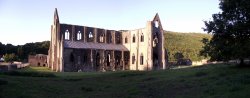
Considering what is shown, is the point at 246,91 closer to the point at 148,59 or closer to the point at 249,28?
the point at 249,28

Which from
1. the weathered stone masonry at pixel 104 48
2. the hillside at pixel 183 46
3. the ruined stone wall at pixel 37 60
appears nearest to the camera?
the weathered stone masonry at pixel 104 48

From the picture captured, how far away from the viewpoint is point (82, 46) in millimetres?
71125

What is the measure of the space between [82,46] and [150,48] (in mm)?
14628

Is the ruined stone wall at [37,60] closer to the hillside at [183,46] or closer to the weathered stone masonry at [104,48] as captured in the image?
the weathered stone masonry at [104,48]

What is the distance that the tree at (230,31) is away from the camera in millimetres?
30562

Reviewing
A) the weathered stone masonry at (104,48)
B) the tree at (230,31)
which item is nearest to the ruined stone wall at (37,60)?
the weathered stone masonry at (104,48)

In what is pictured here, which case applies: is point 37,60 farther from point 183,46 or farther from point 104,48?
point 183,46

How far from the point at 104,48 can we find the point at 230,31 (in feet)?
149

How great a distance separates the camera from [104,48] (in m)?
75.0

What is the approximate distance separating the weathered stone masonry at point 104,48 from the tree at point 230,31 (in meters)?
38.0

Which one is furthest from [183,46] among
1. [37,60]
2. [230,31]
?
[230,31]

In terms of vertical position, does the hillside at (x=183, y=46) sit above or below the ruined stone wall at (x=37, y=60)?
above

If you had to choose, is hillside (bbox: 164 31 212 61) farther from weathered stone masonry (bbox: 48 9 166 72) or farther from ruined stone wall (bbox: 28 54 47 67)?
ruined stone wall (bbox: 28 54 47 67)

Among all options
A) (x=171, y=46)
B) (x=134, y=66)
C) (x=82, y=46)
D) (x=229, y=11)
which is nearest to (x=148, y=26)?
(x=134, y=66)
